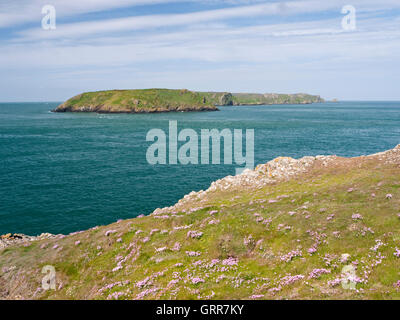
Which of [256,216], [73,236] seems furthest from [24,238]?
[256,216]

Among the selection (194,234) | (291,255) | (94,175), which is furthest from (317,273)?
(94,175)

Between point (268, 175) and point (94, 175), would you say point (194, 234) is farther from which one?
point (94, 175)

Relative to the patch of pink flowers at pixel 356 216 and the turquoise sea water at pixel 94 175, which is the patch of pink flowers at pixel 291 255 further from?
the turquoise sea water at pixel 94 175

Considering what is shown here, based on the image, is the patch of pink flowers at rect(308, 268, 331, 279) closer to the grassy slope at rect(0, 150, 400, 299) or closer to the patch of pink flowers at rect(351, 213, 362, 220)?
the grassy slope at rect(0, 150, 400, 299)

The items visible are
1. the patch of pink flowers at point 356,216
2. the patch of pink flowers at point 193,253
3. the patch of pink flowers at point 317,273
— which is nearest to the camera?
the patch of pink flowers at point 317,273

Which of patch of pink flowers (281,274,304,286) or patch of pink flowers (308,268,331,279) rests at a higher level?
patch of pink flowers (308,268,331,279)

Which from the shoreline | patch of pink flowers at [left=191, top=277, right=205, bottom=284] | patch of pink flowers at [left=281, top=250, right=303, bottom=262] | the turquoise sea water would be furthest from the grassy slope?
the turquoise sea water

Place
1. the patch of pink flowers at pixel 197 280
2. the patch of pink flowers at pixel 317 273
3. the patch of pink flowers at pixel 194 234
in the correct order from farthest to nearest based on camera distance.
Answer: the patch of pink flowers at pixel 194 234 < the patch of pink flowers at pixel 197 280 < the patch of pink flowers at pixel 317 273

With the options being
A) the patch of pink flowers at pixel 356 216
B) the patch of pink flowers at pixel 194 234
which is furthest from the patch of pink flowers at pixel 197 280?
the patch of pink flowers at pixel 356 216

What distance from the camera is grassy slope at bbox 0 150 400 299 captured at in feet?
53.8

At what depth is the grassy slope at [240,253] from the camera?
53.8ft

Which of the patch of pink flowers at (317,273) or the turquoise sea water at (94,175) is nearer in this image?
the patch of pink flowers at (317,273)

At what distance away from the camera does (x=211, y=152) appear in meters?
101
